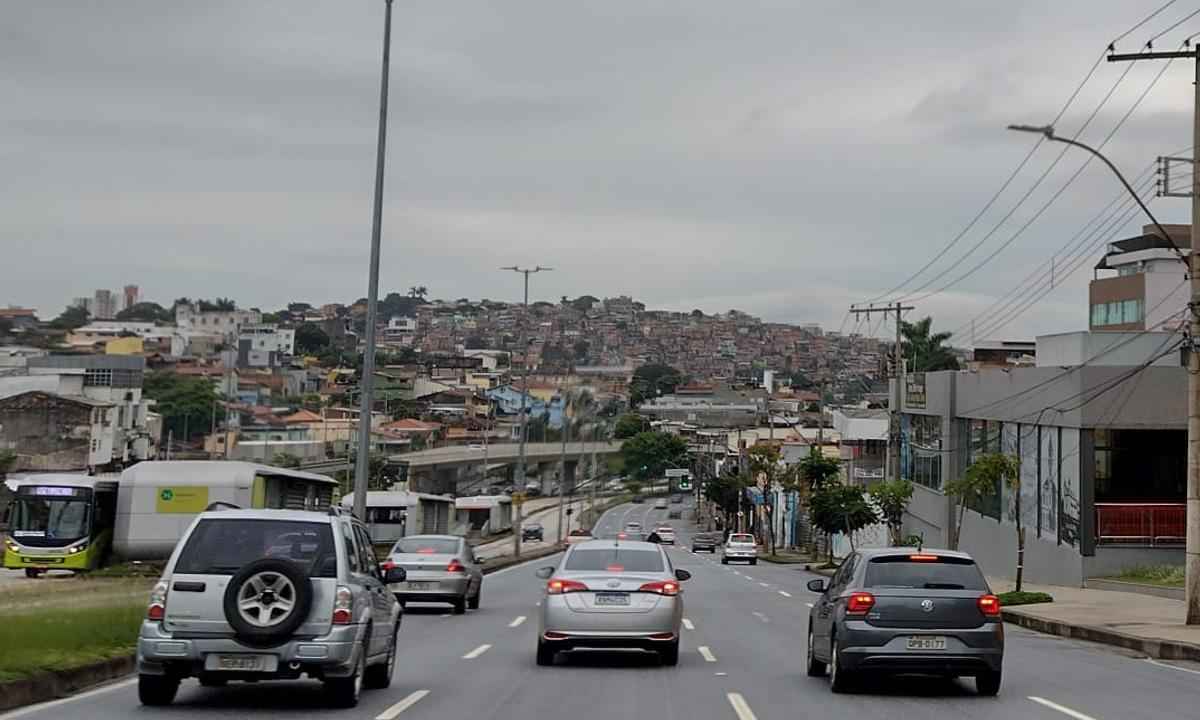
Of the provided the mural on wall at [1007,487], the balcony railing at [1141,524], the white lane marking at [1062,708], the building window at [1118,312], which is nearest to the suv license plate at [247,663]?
the white lane marking at [1062,708]

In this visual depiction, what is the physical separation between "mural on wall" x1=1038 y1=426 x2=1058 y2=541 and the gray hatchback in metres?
33.4

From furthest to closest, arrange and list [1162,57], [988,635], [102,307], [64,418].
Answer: [102,307]
[64,418]
[1162,57]
[988,635]

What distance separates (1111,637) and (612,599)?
488 inches

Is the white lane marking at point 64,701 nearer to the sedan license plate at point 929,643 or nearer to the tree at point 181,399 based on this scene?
the sedan license plate at point 929,643

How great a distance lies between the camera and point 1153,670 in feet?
67.6

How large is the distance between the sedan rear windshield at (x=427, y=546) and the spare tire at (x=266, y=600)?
17145 mm

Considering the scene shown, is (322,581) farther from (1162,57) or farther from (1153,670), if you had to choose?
(1162,57)

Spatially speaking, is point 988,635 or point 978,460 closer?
point 988,635

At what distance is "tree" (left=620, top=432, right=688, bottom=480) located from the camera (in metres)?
127

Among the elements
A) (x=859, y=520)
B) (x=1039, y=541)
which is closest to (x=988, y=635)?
(x=1039, y=541)

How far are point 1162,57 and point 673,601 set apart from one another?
1609cm

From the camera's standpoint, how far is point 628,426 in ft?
450

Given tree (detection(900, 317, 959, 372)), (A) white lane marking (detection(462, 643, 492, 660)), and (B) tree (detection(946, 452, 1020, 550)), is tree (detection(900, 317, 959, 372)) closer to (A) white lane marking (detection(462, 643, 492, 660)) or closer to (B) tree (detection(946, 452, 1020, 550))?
(B) tree (detection(946, 452, 1020, 550))

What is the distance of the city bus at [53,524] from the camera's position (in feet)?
149
